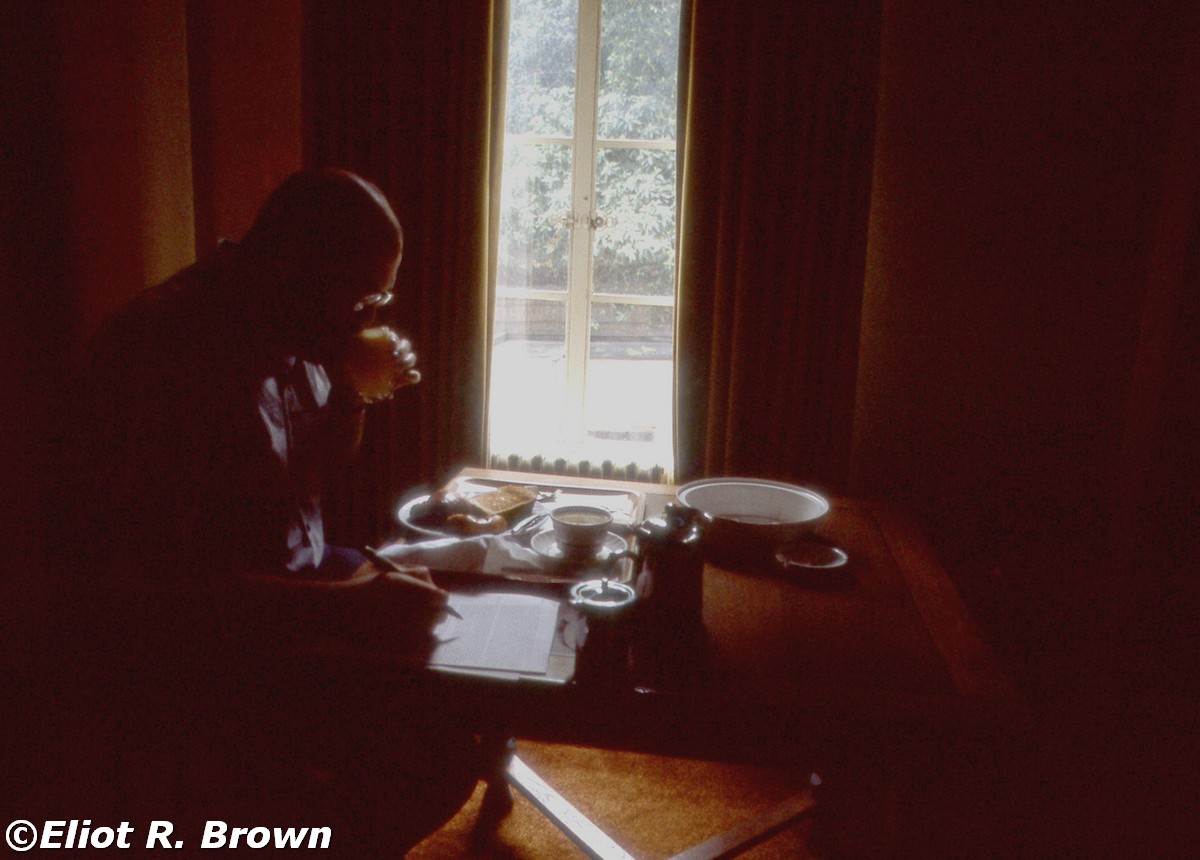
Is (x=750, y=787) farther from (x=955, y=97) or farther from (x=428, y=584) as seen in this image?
(x=955, y=97)

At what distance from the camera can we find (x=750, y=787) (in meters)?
2.08

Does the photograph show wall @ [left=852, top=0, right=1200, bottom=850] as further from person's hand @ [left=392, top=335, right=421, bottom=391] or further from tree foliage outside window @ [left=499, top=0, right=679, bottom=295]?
person's hand @ [left=392, top=335, right=421, bottom=391]

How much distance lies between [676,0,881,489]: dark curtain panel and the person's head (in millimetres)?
1251

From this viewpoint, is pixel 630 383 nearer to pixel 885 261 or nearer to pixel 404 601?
pixel 885 261

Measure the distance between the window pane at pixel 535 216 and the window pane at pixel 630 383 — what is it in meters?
0.20

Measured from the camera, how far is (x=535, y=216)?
107 inches

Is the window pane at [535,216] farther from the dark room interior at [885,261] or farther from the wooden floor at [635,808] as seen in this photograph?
the wooden floor at [635,808]

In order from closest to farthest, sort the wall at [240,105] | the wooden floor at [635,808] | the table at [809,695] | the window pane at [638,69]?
1. the table at [809,695]
2. the wooden floor at [635,808]
3. the wall at [240,105]
4. the window pane at [638,69]

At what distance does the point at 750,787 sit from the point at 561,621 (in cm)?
119

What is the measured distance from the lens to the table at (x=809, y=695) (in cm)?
96

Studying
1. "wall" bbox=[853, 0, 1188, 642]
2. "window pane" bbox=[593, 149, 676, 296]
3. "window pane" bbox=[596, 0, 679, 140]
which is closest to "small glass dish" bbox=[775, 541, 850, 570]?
"wall" bbox=[853, 0, 1188, 642]

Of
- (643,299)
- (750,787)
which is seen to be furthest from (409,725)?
(643,299)

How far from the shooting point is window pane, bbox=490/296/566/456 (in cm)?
279

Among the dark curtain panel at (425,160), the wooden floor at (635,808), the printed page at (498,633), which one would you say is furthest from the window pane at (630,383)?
the printed page at (498,633)
